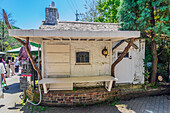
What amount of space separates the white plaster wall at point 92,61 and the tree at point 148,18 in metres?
1.69

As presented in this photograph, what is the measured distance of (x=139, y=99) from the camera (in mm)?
4234

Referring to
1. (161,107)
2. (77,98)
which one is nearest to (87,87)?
(77,98)

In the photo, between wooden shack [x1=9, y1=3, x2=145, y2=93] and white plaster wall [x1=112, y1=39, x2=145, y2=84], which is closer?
wooden shack [x1=9, y1=3, x2=145, y2=93]

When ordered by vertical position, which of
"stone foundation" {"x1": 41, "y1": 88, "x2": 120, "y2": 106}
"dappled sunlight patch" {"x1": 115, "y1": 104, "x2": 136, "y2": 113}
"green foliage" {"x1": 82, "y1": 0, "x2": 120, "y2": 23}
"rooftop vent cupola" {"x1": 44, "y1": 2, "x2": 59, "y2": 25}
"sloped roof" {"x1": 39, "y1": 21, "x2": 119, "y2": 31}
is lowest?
"dappled sunlight patch" {"x1": 115, "y1": 104, "x2": 136, "y2": 113}

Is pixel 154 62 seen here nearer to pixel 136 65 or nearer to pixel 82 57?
pixel 136 65

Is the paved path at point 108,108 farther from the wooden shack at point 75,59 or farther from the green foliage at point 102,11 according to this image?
the green foliage at point 102,11

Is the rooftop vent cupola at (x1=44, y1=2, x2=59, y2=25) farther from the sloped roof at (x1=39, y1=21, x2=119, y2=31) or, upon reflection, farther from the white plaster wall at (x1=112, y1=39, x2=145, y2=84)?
the white plaster wall at (x1=112, y1=39, x2=145, y2=84)

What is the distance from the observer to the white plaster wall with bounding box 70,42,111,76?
4.12 meters

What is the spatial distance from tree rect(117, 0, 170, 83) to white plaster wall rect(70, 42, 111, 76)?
66.3 inches

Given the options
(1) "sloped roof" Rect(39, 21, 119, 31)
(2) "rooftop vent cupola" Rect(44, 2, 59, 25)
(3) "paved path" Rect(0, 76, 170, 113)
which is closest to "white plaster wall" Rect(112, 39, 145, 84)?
(3) "paved path" Rect(0, 76, 170, 113)

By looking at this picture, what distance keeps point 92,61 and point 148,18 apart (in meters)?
3.40

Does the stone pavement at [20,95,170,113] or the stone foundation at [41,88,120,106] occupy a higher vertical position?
the stone foundation at [41,88,120,106]

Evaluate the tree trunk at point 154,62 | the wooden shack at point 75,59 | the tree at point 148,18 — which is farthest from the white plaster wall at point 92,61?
the tree trunk at point 154,62

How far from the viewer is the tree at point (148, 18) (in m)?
4.04
